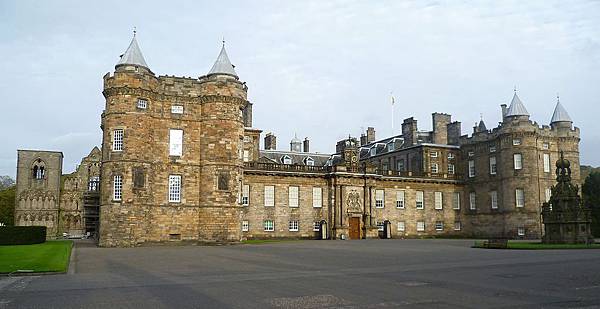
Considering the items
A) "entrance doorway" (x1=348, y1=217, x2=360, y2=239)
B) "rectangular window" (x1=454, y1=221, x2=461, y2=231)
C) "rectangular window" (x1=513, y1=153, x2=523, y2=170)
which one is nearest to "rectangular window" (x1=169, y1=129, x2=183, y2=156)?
"entrance doorway" (x1=348, y1=217, x2=360, y2=239)

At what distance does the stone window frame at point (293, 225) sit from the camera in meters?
54.8

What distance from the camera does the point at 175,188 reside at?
43312mm

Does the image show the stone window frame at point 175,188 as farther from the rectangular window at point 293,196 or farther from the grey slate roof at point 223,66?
the rectangular window at point 293,196

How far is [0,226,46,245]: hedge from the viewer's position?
133 ft

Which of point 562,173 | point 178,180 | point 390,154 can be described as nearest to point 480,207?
point 390,154

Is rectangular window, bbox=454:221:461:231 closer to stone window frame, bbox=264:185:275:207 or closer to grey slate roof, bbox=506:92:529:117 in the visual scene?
grey slate roof, bbox=506:92:529:117

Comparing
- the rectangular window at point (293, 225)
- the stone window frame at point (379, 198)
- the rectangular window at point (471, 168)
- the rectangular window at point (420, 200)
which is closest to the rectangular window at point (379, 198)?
the stone window frame at point (379, 198)

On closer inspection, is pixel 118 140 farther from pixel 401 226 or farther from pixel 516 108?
pixel 516 108

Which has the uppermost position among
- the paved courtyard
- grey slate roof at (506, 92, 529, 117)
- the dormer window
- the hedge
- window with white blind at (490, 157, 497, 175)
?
grey slate roof at (506, 92, 529, 117)

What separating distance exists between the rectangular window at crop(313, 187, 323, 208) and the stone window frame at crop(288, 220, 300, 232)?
2746mm

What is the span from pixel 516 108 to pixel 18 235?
4943cm

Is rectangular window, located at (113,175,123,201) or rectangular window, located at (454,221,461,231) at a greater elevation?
rectangular window, located at (113,175,123,201)

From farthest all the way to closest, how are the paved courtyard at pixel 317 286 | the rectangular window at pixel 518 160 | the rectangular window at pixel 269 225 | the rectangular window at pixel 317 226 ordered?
1. the rectangular window at pixel 518 160
2. the rectangular window at pixel 317 226
3. the rectangular window at pixel 269 225
4. the paved courtyard at pixel 317 286

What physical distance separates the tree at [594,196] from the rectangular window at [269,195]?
34.4m
